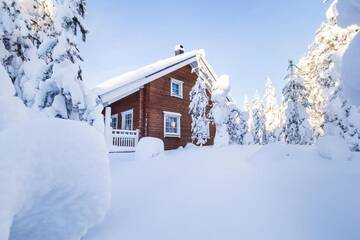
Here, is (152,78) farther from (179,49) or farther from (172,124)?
(179,49)

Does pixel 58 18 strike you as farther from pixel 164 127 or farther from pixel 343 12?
pixel 164 127

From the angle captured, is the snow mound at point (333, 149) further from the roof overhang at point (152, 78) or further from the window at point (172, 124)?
the window at point (172, 124)

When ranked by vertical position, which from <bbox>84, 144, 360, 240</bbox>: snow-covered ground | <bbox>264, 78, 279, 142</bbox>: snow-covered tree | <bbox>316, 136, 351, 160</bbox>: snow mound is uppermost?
<bbox>264, 78, 279, 142</bbox>: snow-covered tree

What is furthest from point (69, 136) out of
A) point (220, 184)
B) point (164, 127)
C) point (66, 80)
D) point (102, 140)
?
point (164, 127)

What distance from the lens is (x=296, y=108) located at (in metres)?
16.3

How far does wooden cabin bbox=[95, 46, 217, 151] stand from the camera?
1455cm

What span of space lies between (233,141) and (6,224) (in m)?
18.2

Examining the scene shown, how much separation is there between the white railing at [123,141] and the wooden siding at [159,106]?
83cm

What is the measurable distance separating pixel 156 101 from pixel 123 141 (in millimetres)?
3772

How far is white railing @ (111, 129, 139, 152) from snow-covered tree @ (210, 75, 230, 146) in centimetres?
523

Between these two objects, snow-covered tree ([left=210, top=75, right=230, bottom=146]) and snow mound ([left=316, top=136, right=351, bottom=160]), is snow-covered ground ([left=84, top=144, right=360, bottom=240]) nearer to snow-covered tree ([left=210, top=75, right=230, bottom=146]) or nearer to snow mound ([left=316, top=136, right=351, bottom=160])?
snow mound ([left=316, top=136, right=351, bottom=160])

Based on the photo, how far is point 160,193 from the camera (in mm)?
5465

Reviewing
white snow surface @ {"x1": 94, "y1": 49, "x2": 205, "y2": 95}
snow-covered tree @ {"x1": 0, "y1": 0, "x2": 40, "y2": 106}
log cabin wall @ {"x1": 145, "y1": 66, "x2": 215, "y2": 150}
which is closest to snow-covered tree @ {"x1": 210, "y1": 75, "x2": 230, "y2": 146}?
log cabin wall @ {"x1": 145, "y1": 66, "x2": 215, "y2": 150}

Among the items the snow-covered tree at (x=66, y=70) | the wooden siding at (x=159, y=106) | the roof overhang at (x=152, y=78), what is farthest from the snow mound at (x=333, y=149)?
the wooden siding at (x=159, y=106)
